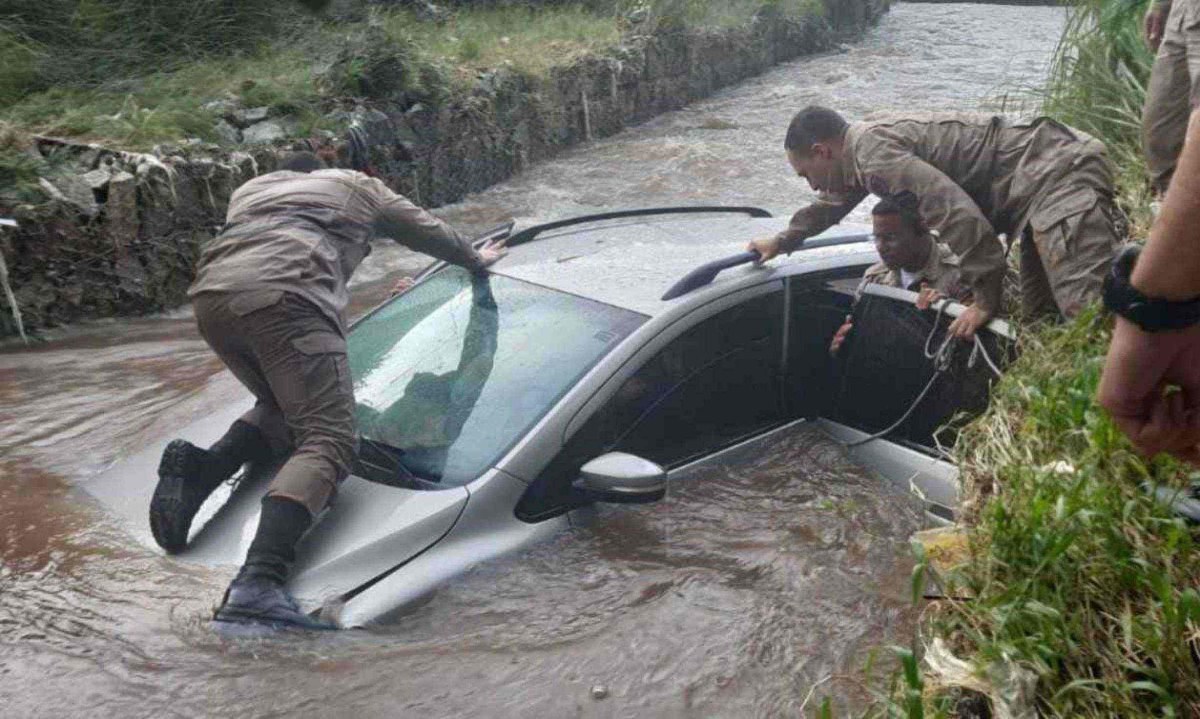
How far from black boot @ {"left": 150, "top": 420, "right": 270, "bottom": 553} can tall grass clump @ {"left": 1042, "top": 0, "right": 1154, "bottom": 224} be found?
3.83 m

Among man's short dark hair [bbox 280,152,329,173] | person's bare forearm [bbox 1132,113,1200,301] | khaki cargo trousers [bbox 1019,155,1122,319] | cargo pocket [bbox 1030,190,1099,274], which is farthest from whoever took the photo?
man's short dark hair [bbox 280,152,329,173]

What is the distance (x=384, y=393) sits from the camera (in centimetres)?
460

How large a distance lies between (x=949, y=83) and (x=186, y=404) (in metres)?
14.3

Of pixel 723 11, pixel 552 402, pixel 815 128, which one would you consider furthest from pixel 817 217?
pixel 723 11

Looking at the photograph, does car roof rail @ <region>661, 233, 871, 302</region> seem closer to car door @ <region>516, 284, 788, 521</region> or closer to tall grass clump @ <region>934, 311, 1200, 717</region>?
car door @ <region>516, 284, 788, 521</region>

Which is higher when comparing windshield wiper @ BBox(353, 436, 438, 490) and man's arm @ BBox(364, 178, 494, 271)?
man's arm @ BBox(364, 178, 494, 271)

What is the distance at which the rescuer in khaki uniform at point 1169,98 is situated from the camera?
451 cm

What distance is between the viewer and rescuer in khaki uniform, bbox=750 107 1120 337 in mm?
4477

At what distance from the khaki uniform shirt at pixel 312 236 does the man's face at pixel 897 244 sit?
1495 millimetres

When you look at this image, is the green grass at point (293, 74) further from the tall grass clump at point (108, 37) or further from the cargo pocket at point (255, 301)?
the cargo pocket at point (255, 301)

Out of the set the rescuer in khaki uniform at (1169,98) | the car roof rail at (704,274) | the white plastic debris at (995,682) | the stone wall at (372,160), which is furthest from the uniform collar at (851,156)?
the stone wall at (372,160)

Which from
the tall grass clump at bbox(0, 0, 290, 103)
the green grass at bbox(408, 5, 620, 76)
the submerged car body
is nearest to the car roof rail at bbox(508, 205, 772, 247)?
the submerged car body

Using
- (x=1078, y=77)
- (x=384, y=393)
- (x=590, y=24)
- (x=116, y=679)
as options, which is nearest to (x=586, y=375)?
(x=384, y=393)

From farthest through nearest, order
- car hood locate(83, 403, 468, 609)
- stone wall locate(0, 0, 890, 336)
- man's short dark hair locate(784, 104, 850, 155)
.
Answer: stone wall locate(0, 0, 890, 336) < man's short dark hair locate(784, 104, 850, 155) < car hood locate(83, 403, 468, 609)
